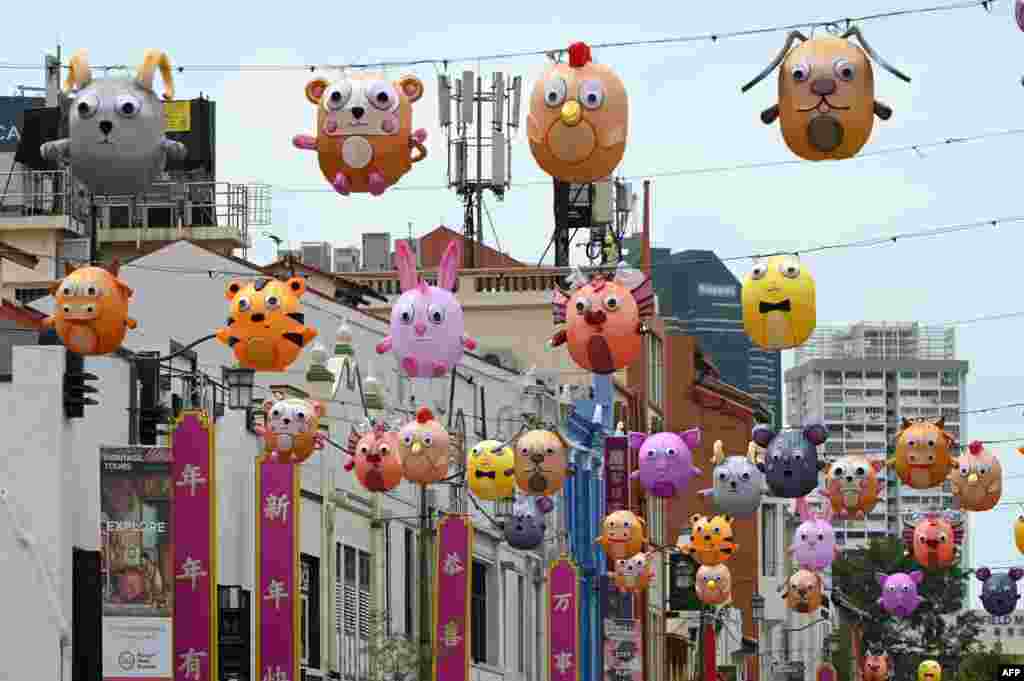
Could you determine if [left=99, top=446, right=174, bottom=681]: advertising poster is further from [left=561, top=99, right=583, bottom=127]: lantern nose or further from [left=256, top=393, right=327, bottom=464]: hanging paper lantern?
[left=561, top=99, right=583, bottom=127]: lantern nose

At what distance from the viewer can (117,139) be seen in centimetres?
3328

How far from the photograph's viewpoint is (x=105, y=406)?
49.4 m

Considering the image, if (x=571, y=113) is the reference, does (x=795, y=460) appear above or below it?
below

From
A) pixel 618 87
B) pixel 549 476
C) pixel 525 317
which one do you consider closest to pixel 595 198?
pixel 525 317

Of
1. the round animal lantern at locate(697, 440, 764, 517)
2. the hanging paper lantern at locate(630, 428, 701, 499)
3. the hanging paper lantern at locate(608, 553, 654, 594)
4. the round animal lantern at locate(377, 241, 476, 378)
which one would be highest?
the round animal lantern at locate(377, 241, 476, 378)

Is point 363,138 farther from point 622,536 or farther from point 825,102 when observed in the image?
point 622,536

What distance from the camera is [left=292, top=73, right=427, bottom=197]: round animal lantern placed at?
33.6m

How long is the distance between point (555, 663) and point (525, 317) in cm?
1442

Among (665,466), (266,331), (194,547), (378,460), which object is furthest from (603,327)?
(194,547)

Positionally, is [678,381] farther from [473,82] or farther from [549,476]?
[549,476]

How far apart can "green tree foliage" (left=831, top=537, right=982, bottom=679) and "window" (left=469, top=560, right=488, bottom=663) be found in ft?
254

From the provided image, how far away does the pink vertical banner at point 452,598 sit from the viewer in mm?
60562

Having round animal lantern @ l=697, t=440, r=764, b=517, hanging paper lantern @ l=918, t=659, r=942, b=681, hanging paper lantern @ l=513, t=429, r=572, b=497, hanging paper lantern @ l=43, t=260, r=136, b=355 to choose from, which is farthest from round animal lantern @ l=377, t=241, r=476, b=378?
hanging paper lantern @ l=918, t=659, r=942, b=681

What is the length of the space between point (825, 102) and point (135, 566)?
62.4ft
